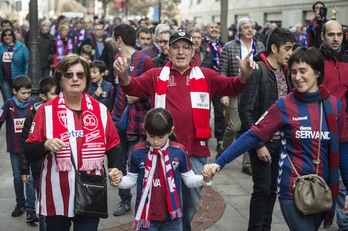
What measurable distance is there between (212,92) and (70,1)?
7946 centimetres

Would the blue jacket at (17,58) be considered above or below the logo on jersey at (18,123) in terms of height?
above

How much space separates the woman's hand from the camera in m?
4.41

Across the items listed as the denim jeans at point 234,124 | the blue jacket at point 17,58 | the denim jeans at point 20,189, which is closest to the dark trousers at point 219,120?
the denim jeans at point 234,124

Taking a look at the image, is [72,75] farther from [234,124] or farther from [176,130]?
[234,124]

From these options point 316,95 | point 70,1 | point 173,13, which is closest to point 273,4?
point 316,95

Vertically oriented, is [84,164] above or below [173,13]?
below

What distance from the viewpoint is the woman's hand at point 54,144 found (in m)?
4.41

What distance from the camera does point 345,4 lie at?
23.3 metres

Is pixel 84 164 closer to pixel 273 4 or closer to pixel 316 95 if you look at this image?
pixel 316 95

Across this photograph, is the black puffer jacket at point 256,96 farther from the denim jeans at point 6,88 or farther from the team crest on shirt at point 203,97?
the denim jeans at point 6,88

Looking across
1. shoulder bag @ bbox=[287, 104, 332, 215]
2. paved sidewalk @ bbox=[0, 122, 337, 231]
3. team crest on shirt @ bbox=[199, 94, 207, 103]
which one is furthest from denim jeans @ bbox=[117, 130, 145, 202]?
shoulder bag @ bbox=[287, 104, 332, 215]

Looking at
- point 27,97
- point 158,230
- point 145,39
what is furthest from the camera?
point 145,39

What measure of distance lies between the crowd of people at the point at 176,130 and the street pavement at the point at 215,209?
0.21m

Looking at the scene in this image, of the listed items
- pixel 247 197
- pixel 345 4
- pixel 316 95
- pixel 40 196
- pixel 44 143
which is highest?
pixel 345 4
